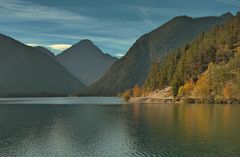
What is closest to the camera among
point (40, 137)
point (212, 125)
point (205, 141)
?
point (205, 141)

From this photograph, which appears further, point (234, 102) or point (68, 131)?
point (234, 102)

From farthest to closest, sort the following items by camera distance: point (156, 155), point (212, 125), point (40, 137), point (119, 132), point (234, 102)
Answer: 1. point (234, 102)
2. point (212, 125)
3. point (119, 132)
4. point (40, 137)
5. point (156, 155)

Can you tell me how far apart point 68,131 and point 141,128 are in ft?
69.8

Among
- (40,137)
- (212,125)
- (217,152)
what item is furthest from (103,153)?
(212,125)

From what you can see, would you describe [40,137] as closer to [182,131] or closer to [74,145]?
[74,145]

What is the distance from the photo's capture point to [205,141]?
7488cm

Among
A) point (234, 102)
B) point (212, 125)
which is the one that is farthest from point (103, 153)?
point (234, 102)

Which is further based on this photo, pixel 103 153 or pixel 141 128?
pixel 141 128

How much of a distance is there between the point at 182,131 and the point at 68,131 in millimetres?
32225

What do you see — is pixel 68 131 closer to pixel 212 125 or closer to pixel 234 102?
pixel 212 125

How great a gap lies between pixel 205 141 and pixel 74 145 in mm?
28780

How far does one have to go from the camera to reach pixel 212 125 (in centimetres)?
10056

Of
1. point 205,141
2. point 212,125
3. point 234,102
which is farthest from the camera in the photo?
point 234,102

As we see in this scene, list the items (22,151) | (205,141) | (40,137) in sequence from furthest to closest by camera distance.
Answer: (40,137) → (205,141) → (22,151)
